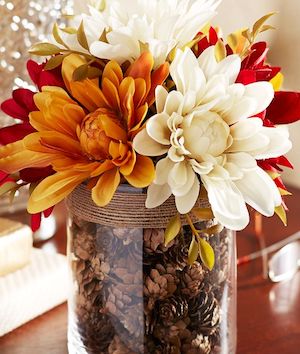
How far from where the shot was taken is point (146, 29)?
524 millimetres

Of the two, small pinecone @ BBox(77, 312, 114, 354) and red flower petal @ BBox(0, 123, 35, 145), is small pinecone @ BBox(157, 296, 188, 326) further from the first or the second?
red flower petal @ BBox(0, 123, 35, 145)

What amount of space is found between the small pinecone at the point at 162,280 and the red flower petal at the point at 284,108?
0.12 meters

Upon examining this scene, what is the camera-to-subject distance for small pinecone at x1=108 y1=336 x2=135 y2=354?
57 centimetres

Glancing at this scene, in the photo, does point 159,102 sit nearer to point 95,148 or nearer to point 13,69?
point 95,148

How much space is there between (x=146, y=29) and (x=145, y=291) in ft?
0.56

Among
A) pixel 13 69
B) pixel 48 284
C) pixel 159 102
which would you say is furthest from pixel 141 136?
pixel 13 69

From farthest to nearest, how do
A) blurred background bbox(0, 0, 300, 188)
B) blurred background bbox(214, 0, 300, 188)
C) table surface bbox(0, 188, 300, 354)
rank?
blurred background bbox(214, 0, 300, 188) → blurred background bbox(0, 0, 300, 188) → table surface bbox(0, 188, 300, 354)

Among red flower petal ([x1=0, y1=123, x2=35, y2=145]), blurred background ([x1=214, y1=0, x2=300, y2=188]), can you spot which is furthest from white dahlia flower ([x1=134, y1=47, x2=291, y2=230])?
blurred background ([x1=214, y1=0, x2=300, y2=188])

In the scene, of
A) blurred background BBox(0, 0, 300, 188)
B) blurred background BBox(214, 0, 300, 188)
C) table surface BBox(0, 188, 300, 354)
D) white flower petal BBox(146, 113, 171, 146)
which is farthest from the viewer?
blurred background BBox(214, 0, 300, 188)

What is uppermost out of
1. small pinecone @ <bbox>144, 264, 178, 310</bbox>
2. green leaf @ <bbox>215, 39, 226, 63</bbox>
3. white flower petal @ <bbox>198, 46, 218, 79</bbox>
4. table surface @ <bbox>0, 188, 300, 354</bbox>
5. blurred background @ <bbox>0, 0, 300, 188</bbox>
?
blurred background @ <bbox>0, 0, 300, 188</bbox>

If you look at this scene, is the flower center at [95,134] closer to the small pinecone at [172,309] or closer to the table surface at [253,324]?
the small pinecone at [172,309]

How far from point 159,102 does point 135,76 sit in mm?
26

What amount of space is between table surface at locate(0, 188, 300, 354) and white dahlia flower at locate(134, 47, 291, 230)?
22 cm

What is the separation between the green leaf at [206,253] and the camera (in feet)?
1.72
